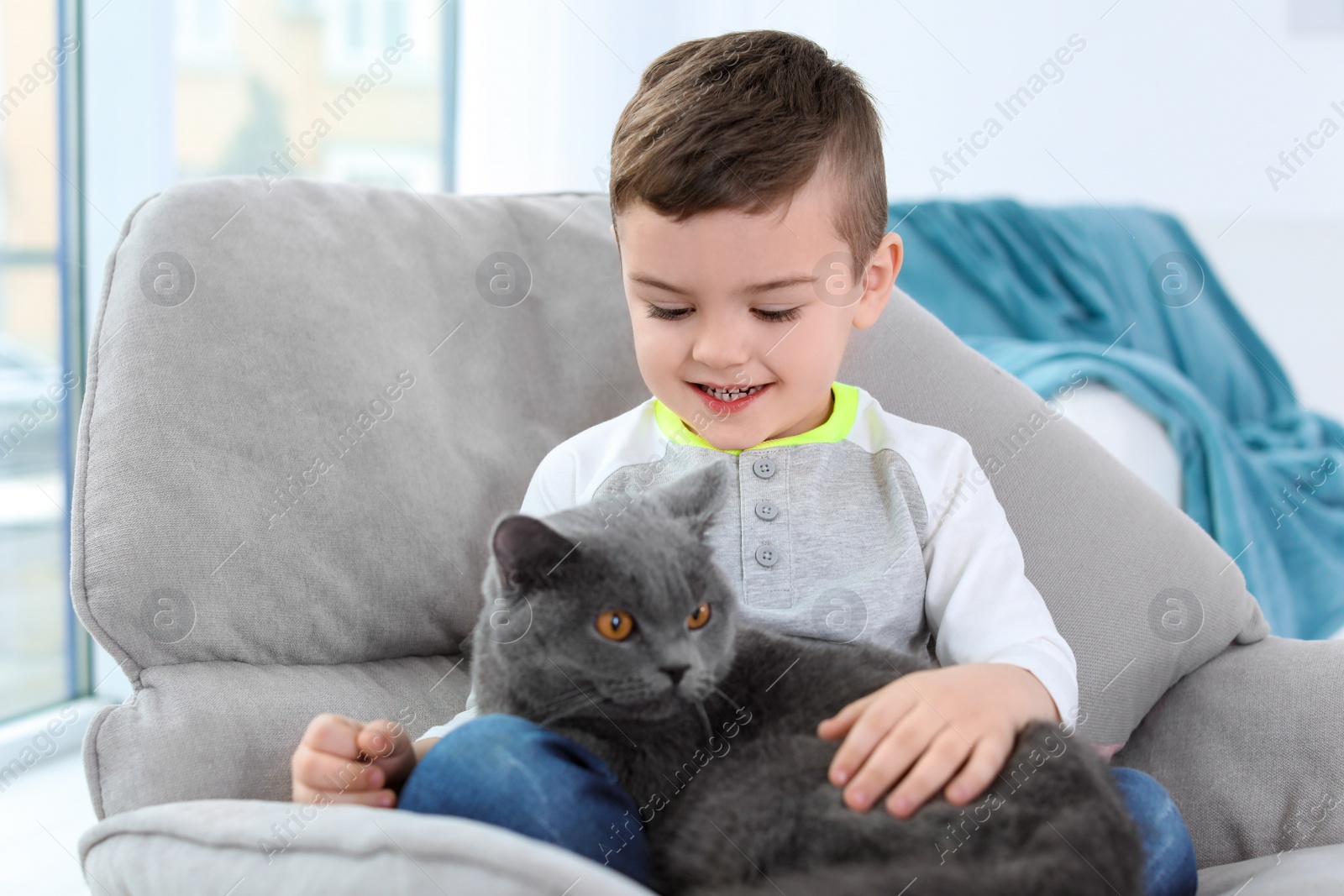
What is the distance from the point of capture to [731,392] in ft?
3.21

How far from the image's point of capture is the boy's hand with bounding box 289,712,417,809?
0.77 m

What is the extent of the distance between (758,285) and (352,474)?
49cm

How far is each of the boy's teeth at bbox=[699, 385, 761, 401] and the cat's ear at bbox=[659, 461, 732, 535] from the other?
6.2 inches

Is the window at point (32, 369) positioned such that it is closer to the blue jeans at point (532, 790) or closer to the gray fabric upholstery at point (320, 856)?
the gray fabric upholstery at point (320, 856)

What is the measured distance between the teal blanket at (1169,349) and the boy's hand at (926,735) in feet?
3.92

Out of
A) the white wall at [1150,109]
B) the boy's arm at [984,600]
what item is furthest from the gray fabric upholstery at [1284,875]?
the white wall at [1150,109]

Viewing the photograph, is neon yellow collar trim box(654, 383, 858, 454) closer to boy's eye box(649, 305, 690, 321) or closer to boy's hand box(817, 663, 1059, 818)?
boy's eye box(649, 305, 690, 321)

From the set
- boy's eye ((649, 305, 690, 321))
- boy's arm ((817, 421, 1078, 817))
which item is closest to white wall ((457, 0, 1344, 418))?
boy's eye ((649, 305, 690, 321))

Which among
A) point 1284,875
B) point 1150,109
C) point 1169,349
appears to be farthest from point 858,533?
point 1150,109

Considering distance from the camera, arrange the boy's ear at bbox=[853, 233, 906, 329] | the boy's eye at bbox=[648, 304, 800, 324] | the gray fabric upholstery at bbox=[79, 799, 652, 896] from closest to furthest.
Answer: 1. the gray fabric upholstery at bbox=[79, 799, 652, 896]
2. the boy's eye at bbox=[648, 304, 800, 324]
3. the boy's ear at bbox=[853, 233, 906, 329]

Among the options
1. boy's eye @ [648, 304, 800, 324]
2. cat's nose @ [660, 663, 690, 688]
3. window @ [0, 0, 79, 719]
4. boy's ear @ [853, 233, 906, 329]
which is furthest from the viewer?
window @ [0, 0, 79, 719]

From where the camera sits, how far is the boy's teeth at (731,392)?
38.5 inches

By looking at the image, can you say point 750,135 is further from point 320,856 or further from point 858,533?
point 320,856

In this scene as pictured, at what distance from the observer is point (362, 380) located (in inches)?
44.4
